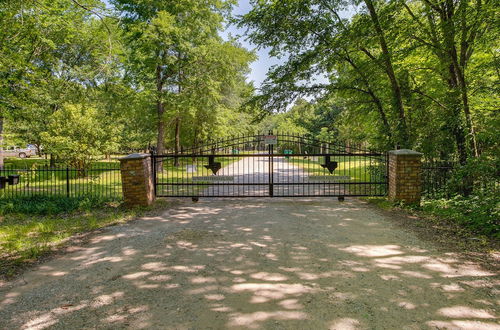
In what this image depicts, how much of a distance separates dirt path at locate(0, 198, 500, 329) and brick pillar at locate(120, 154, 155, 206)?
1.94 metres

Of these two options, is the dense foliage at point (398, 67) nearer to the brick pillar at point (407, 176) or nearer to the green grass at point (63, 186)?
the brick pillar at point (407, 176)

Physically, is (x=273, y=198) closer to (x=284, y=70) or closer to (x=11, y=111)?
(x=284, y=70)

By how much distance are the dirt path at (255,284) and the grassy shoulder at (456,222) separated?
58 cm

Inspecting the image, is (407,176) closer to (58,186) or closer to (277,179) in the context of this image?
(277,179)

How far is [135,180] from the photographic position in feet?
24.8

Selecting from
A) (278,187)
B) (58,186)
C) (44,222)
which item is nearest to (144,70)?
(58,186)

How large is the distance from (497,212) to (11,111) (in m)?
14.5

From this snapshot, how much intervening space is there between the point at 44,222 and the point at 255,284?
5.62 m

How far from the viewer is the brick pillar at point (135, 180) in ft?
24.6

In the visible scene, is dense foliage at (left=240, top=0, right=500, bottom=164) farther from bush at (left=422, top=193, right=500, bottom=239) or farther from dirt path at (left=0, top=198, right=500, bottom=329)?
dirt path at (left=0, top=198, right=500, bottom=329)

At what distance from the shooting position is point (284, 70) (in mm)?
9695

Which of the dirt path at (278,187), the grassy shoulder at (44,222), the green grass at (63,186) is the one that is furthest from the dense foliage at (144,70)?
the grassy shoulder at (44,222)

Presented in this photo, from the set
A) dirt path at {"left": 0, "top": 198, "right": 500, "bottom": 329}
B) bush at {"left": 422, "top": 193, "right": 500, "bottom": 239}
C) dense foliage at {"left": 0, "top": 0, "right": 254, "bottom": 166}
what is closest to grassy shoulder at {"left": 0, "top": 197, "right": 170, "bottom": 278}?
dirt path at {"left": 0, "top": 198, "right": 500, "bottom": 329}

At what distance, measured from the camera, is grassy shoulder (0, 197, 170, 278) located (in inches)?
183
